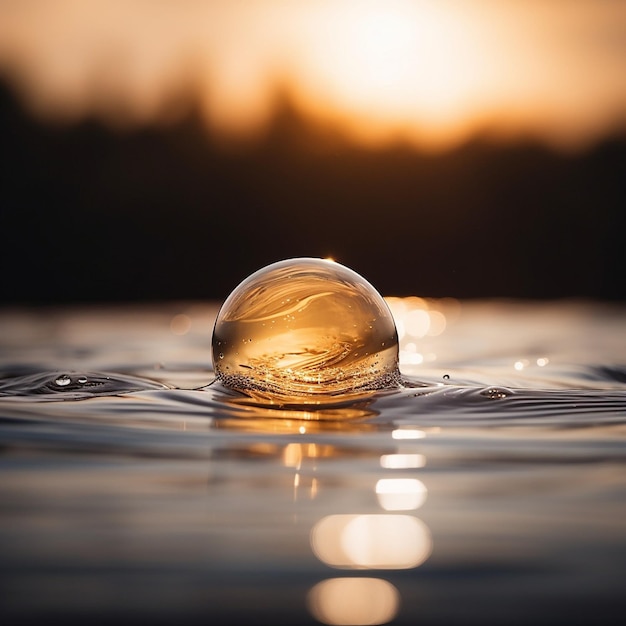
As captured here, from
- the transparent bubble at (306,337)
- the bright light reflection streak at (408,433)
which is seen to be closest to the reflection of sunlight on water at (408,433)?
the bright light reflection streak at (408,433)

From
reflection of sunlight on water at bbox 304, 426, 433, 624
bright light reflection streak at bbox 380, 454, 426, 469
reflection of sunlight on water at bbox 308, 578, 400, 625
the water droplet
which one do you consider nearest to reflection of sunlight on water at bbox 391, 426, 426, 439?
bright light reflection streak at bbox 380, 454, 426, 469

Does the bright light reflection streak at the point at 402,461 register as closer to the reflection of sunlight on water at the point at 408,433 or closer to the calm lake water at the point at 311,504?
the calm lake water at the point at 311,504

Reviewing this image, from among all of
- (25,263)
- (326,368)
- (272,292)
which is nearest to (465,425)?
(326,368)

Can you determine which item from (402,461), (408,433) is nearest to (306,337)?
(408,433)

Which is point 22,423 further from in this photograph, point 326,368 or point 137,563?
point 137,563

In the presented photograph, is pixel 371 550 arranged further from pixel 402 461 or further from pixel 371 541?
pixel 402 461

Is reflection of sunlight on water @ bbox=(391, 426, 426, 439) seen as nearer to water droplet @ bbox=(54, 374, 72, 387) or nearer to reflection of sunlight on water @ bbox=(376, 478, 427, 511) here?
reflection of sunlight on water @ bbox=(376, 478, 427, 511)
